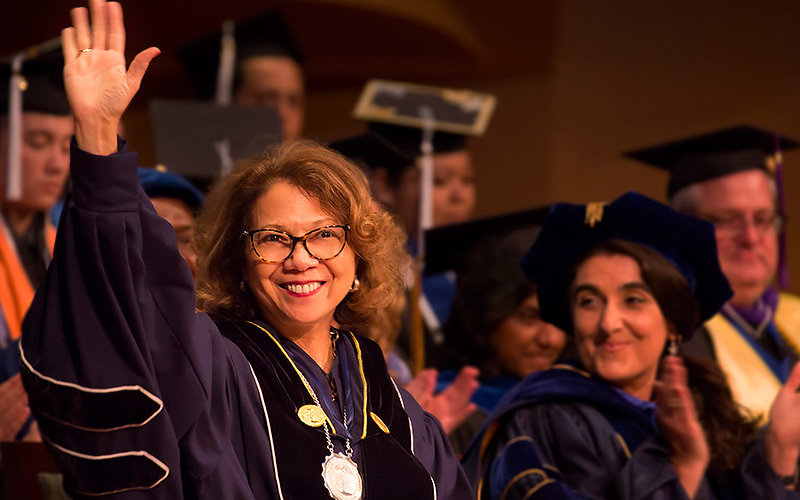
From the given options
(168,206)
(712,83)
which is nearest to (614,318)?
(168,206)

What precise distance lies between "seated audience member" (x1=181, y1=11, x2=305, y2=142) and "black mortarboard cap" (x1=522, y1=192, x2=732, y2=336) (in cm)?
241

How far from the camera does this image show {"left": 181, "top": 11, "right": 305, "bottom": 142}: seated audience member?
17.7ft

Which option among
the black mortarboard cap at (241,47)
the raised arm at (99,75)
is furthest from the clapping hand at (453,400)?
the black mortarboard cap at (241,47)

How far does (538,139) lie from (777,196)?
3.18 meters

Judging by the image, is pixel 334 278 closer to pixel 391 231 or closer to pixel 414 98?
pixel 391 231

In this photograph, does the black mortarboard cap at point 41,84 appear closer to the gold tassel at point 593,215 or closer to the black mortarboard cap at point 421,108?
the black mortarboard cap at point 421,108

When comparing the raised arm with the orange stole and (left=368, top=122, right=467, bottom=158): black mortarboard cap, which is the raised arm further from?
(left=368, top=122, right=467, bottom=158): black mortarboard cap

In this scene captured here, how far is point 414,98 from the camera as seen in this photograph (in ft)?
17.8

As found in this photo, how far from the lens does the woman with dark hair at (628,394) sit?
287 centimetres

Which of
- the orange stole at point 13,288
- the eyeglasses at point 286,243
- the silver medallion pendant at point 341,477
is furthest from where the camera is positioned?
the orange stole at point 13,288

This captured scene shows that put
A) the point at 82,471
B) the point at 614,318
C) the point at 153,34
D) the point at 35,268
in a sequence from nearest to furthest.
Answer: the point at 82,471 → the point at 614,318 → the point at 35,268 → the point at 153,34

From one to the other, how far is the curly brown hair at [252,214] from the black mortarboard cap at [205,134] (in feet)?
6.61

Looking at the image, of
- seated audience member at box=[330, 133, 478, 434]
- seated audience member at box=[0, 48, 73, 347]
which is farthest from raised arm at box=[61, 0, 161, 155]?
seated audience member at box=[0, 48, 73, 347]

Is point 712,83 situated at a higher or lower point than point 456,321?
higher
